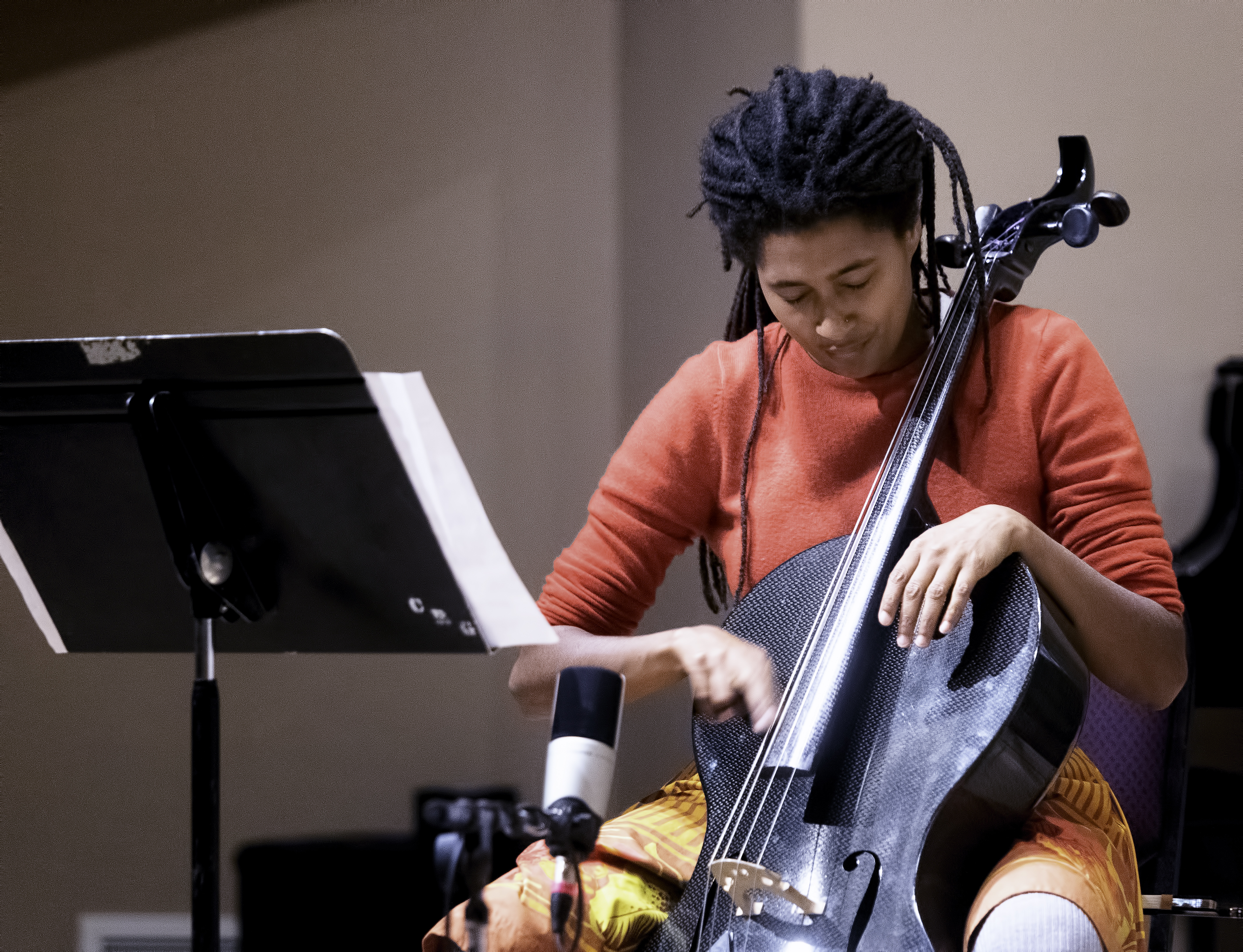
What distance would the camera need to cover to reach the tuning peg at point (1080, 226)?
4.04 ft

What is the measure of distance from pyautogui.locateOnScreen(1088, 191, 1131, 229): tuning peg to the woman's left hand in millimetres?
456

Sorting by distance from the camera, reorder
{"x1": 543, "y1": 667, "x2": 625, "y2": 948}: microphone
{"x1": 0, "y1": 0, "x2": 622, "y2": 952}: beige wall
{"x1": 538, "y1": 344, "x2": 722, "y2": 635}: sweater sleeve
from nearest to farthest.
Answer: {"x1": 543, "y1": 667, "x2": 625, "y2": 948}: microphone < {"x1": 538, "y1": 344, "x2": 722, "y2": 635}: sweater sleeve < {"x1": 0, "y1": 0, "x2": 622, "y2": 952}: beige wall

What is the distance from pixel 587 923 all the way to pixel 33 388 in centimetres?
64

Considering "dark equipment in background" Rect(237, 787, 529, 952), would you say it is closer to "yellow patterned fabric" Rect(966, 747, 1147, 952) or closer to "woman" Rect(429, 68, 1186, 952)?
"woman" Rect(429, 68, 1186, 952)

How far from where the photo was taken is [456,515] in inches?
36.6

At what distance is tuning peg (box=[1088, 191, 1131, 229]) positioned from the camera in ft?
4.21

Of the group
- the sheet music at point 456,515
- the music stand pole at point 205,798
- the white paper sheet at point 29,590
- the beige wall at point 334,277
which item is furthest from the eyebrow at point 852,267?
the beige wall at point 334,277

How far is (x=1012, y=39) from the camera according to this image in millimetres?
1826

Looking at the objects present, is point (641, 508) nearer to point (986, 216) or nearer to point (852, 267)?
point (852, 267)

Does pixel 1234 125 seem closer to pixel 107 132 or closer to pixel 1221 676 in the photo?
pixel 1221 676

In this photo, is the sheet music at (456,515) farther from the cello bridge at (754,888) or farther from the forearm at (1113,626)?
the forearm at (1113,626)

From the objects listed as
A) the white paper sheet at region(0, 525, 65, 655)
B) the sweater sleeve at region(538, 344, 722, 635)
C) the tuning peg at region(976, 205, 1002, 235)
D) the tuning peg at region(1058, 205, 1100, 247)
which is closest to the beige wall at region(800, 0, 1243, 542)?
the tuning peg at region(976, 205, 1002, 235)

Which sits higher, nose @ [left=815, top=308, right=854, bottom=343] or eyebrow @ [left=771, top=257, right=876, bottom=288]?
eyebrow @ [left=771, top=257, right=876, bottom=288]

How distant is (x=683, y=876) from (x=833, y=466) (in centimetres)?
46
